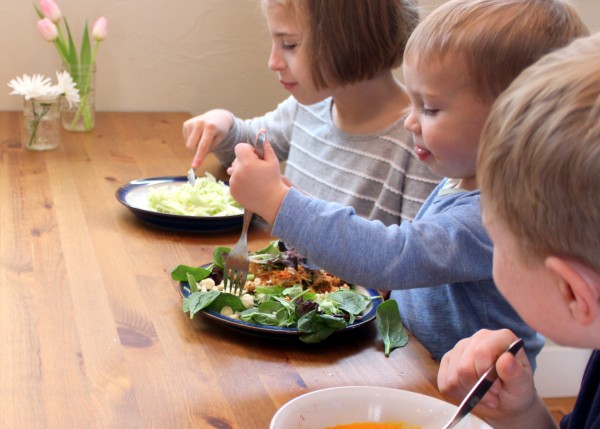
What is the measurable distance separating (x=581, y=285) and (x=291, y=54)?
→ 1203 mm

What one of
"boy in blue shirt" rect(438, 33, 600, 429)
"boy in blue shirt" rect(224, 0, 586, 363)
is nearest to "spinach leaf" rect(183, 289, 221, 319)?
"boy in blue shirt" rect(224, 0, 586, 363)

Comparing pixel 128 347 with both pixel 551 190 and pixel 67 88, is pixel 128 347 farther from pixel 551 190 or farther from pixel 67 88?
pixel 67 88

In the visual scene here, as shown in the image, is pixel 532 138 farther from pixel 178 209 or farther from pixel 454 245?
pixel 178 209

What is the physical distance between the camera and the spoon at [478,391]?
0.90m

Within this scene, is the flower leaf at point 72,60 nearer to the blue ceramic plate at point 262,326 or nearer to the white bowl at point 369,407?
the blue ceramic plate at point 262,326

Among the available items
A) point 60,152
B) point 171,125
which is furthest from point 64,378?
point 171,125

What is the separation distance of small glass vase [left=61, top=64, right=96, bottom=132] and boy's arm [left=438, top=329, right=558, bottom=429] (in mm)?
1492

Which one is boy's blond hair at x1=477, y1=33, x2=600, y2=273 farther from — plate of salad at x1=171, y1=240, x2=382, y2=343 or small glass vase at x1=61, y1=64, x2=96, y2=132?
small glass vase at x1=61, y1=64, x2=96, y2=132

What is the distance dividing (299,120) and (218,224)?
54cm

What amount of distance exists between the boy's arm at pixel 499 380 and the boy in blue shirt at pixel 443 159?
0.22 m

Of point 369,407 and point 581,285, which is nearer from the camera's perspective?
point 581,285

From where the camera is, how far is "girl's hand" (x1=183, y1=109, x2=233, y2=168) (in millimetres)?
1904

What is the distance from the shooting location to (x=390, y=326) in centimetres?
120

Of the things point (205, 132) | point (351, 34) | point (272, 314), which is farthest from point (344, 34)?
point (272, 314)
